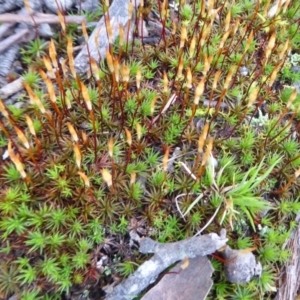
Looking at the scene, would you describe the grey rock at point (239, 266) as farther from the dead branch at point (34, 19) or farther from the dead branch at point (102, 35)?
the dead branch at point (34, 19)

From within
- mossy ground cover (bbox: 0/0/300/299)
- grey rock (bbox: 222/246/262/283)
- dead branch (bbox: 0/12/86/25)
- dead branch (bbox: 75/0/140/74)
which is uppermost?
dead branch (bbox: 0/12/86/25)

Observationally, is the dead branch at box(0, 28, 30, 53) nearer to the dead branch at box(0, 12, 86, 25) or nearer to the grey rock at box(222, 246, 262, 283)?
the dead branch at box(0, 12, 86, 25)

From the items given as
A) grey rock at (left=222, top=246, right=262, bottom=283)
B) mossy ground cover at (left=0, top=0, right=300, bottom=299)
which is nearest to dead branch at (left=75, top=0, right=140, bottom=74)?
mossy ground cover at (left=0, top=0, right=300, bottom=299)

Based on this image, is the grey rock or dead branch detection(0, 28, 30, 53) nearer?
the grey rock

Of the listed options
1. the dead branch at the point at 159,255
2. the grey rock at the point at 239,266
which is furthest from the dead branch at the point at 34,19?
the grey rock at the point at 239,266

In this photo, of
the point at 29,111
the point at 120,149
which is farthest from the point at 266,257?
the point at 29,111

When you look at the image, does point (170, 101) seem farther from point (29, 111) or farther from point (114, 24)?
point (29, 111)
